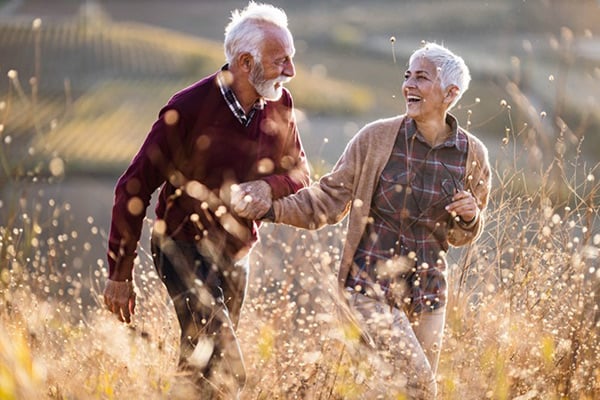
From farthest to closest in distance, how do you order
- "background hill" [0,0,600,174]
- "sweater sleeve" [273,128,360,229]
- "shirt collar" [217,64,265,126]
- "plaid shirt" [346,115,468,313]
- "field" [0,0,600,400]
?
"background hill" [0,0,600,174], "shirt collar" [217,64,265,126], "sweater sleeve" [273,128,360,229], "plaid shirt" [346,115,468,313], "field" [0,0,600,400]

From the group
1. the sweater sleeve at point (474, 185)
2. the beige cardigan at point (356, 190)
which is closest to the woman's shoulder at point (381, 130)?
the beige cardigan at point (356, 190)

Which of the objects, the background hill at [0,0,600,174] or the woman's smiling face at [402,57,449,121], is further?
the background hill at [0,0,600,174]

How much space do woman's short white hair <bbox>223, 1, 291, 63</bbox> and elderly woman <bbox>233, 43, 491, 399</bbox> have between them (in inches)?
21.0

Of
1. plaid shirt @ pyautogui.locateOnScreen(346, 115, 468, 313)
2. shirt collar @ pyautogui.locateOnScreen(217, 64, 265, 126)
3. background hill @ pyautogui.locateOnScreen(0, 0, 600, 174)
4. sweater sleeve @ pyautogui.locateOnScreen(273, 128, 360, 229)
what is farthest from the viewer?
background hill @ pyautogui.locateOnScreen(0, 0, 600, 174)

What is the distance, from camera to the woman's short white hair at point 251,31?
3.99 m

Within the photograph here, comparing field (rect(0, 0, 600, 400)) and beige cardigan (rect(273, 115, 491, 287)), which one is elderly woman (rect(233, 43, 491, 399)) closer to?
beige cardigan (rect(273, 115, 491, 287))

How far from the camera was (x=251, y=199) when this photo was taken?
3.86 meters

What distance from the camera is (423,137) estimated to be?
3924 millimetres

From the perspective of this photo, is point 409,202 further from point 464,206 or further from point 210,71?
point 210,71

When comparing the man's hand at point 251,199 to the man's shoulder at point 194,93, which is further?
the man's shoulder at point 194,93

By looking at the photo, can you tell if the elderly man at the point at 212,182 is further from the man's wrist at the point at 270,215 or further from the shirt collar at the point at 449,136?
the shirt collar at the point at 449,136

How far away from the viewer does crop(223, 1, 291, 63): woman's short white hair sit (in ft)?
13.1

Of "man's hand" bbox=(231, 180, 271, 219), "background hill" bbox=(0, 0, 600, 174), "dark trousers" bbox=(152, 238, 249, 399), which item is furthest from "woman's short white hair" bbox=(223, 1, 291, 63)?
"background hill" bbox=(0, 0, 600, 174)

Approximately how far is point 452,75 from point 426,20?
39023 millimetres
